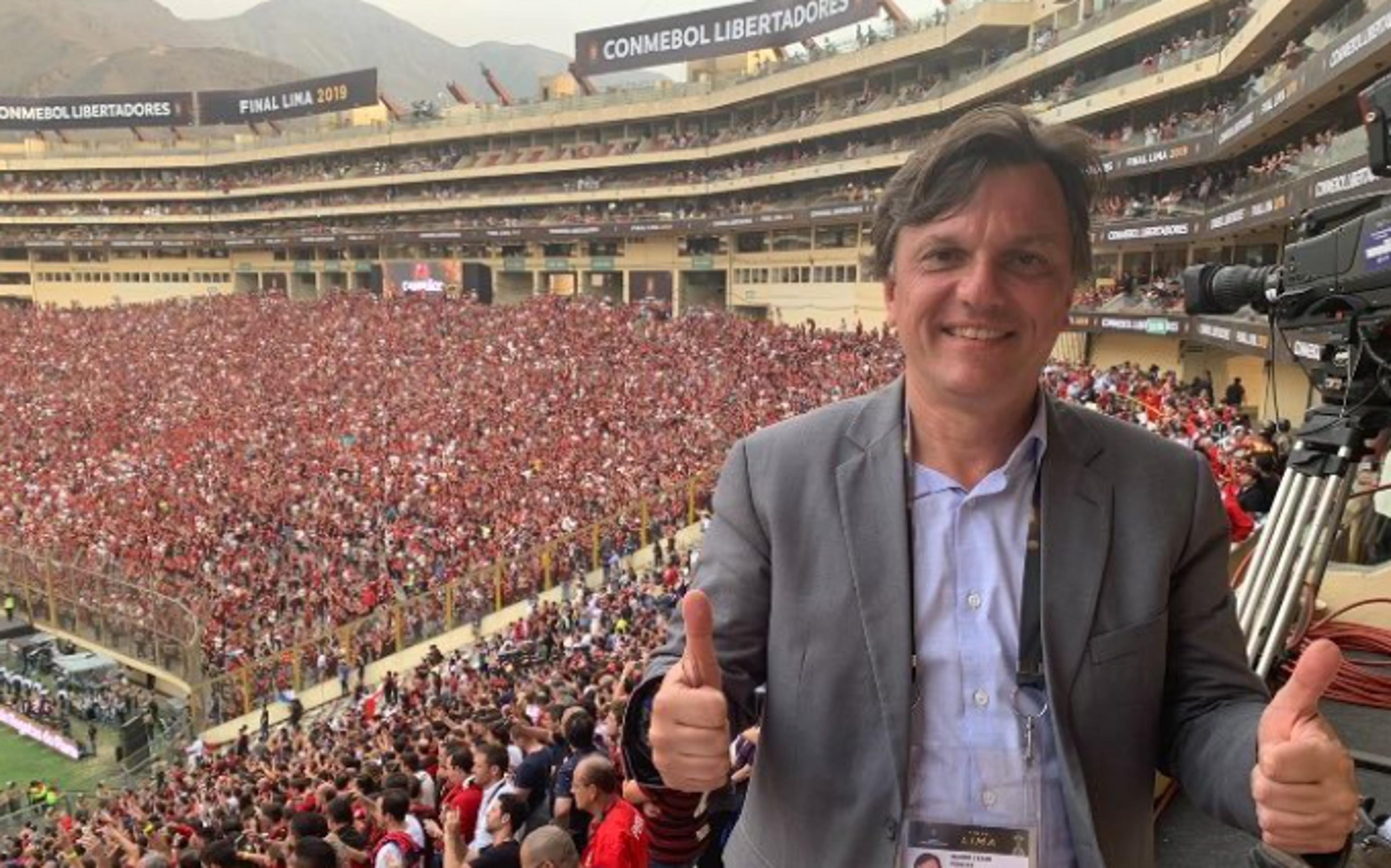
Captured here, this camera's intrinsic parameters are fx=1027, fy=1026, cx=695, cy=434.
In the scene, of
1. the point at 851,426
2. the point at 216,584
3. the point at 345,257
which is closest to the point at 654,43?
the point at 345,257

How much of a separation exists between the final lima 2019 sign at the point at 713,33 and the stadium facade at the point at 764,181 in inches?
72.4

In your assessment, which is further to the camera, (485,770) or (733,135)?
(733,135)

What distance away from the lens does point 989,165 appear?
163cm

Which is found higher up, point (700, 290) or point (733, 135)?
point (733, 135)

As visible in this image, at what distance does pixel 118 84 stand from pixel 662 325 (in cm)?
20459

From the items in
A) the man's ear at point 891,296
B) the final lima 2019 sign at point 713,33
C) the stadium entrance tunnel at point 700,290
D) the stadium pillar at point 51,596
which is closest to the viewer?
the man's ear at point 891,296

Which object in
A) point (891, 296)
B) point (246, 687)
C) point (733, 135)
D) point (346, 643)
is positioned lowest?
point (246, 687)

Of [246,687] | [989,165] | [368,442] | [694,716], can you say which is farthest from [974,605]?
[368,442]

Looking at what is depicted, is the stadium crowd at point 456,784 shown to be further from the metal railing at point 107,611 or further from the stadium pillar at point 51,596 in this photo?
the stadium pillar at point 51,596

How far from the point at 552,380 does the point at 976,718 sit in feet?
91.9

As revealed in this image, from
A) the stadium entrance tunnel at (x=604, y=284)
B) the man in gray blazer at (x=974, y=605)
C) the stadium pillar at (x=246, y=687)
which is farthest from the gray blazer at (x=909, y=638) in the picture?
the stadium entrance tunnel at (x=604, y=284)

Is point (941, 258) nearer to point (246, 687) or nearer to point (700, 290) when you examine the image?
point (246, 687)

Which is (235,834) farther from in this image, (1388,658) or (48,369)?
(48,369)

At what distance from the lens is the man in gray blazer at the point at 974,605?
158 cm
